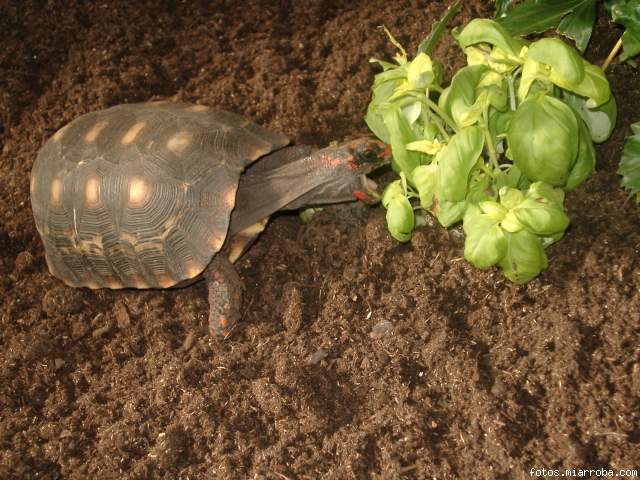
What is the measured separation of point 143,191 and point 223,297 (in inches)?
24.5

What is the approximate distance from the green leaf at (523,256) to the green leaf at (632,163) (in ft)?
1.50

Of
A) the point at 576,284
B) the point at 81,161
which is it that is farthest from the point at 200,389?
the point at 576,284

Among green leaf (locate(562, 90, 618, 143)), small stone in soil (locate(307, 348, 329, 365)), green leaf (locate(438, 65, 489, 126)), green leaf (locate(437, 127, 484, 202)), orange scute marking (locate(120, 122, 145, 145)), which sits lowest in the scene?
small stone in soil (locate(307, 348, 329, 365))

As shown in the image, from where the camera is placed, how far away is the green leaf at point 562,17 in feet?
8.24

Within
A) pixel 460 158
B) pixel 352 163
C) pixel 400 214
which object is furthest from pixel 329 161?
pixel 460 158

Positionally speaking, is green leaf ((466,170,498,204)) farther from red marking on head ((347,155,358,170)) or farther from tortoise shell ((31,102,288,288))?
tortoise shell ((31,102,288,288))

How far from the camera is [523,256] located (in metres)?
2.14

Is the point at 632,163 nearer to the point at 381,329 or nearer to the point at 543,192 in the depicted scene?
the point at 543,192

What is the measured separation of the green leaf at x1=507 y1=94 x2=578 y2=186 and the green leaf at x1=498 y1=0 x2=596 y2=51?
0.71 m

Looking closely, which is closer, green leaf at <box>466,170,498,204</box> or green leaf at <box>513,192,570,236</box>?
green leaf at <box>513,192,570,236</box>

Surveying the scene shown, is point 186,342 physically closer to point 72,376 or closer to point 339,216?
point 72,376

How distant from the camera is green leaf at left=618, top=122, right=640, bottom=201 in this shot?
2.27 metres

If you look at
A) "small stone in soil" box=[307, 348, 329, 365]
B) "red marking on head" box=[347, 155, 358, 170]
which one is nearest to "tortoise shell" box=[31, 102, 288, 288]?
"red marking on head" box=[347, 155, 358, 170]

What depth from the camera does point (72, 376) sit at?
291 centimetres
